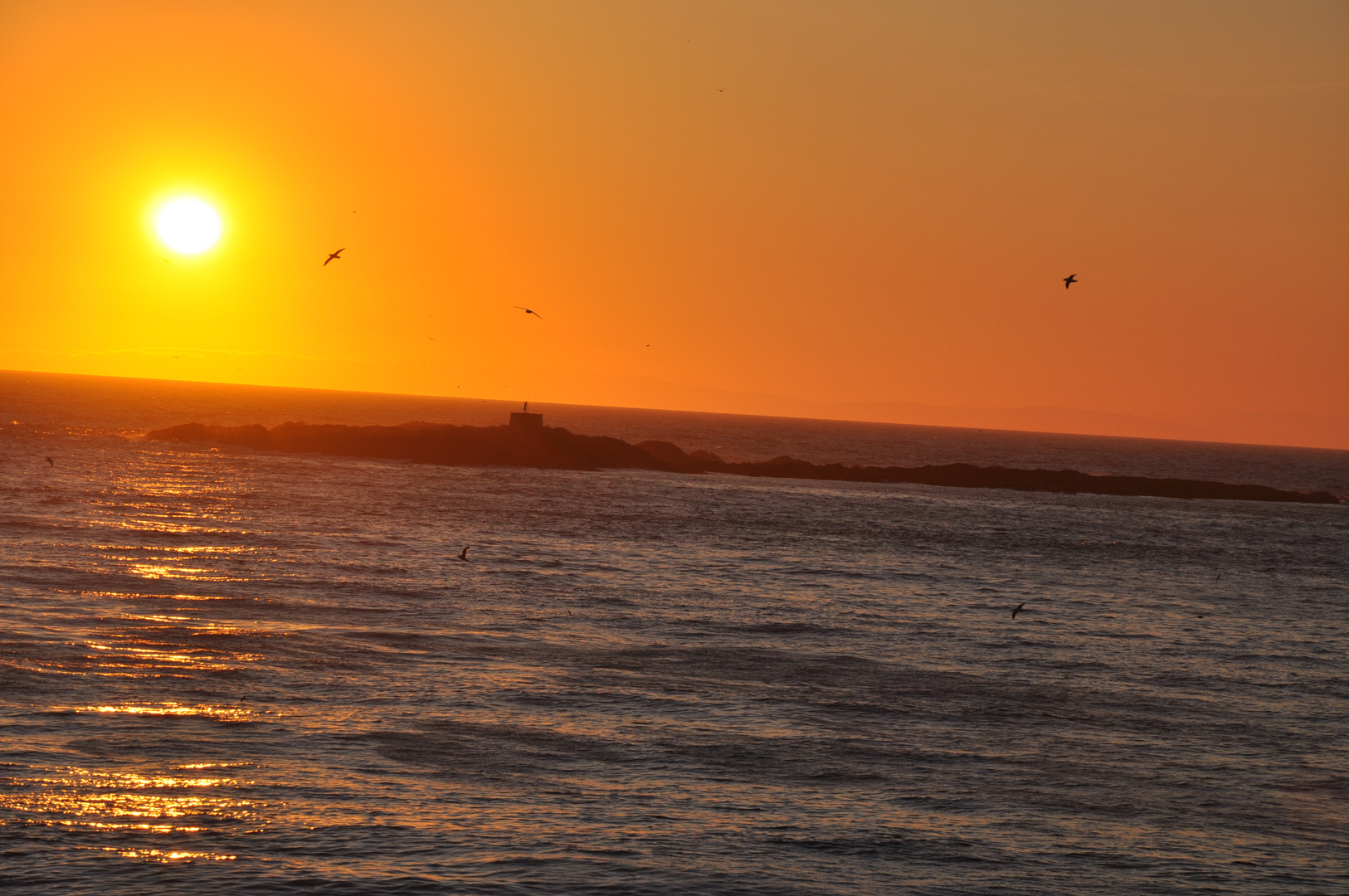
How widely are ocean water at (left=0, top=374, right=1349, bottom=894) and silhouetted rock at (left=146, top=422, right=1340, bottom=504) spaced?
57141 millimetres

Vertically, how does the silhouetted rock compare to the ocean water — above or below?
above

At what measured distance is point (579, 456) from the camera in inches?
4205

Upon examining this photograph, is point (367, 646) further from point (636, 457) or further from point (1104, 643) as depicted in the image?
point (636, 457)

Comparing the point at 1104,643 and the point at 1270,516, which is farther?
the point at 1270,516

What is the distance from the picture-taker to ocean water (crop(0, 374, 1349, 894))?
13.9 m

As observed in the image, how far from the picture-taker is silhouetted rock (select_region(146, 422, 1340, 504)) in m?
105

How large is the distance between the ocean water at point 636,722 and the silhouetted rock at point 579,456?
187ft

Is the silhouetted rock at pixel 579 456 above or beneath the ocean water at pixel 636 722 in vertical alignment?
above

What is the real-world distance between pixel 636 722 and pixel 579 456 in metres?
87.4

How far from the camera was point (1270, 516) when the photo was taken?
9475cm

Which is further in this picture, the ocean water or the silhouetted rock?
the silhouetted rock

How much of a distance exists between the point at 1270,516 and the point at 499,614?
272 feet

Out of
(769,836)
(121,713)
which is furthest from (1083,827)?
(121,713)

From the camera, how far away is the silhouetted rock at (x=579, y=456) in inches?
4139
